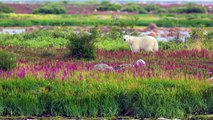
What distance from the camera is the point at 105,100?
50.4 feet

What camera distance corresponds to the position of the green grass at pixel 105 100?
1531cm

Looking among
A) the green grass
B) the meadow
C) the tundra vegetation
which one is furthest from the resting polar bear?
the green grass

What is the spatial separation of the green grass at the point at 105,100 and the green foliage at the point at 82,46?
594 cm

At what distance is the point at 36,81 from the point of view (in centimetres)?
1619

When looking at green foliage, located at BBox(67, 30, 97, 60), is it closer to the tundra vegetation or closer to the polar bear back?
the tundra vegetation

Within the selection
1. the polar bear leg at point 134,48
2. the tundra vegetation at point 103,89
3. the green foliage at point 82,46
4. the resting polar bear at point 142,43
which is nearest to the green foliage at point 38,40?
the resting polar bear at point 142,43

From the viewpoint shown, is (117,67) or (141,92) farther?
(117,67)

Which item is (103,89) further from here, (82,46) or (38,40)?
(38,40)

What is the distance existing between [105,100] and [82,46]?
22.4 ft

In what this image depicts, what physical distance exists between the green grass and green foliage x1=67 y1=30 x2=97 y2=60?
19.5ft

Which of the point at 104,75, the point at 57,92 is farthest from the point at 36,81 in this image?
the point at 104,75

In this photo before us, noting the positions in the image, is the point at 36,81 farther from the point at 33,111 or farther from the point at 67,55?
the point at 67,55

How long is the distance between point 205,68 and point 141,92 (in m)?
4.69

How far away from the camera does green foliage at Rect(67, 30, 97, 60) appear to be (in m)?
21.9
